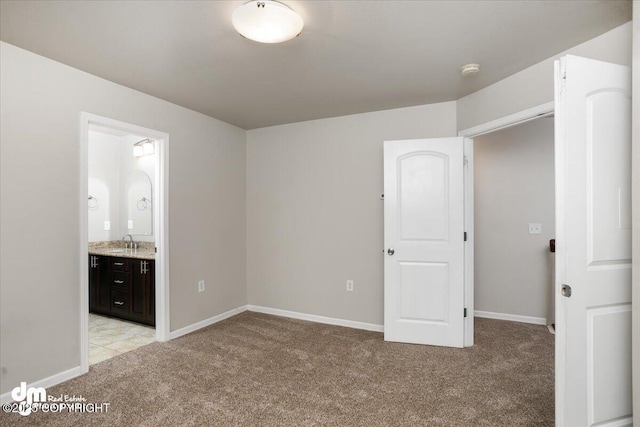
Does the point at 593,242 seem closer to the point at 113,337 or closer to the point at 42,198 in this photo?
the point at 42,198

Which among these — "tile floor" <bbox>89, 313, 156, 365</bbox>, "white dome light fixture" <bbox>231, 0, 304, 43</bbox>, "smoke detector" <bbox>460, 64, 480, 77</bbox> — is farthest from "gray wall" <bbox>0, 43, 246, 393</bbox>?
"smoke detector" <bbox>460, 64, 480, 77</bbox>

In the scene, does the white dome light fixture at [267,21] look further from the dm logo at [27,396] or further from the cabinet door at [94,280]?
the cabinet door at [94,280]

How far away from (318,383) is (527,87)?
109 inches

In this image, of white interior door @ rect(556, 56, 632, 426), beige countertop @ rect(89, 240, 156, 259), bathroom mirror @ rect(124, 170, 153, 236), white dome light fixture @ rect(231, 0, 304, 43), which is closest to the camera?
white interior door @ rect(556, 56, 632, 426)

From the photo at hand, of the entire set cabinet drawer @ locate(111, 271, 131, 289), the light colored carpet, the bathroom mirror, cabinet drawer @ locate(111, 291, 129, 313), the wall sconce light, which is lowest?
the light colored carpet

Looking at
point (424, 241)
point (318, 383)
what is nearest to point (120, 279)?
point (318, 383)

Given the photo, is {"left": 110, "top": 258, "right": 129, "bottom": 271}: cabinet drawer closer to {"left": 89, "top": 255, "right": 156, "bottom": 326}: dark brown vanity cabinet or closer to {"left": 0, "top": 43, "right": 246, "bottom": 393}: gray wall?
{"left": 89, "top": 255, "right": 156, "bottom": 326}: dark brown vanity cabinet

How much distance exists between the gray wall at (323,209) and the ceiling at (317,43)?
63 centimetres

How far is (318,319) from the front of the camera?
415 centimetres

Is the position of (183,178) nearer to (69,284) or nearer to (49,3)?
(69,284)

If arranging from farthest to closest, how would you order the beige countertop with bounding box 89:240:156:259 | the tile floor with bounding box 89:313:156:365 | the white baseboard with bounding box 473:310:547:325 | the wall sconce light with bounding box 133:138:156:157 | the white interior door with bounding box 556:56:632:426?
the wall sconce light with bounding box 133:138:156:157, the beige countertop with bounding box 89:240:156:259, the white baseboard with bounding box 473:310:547:325, the tile floor with bounding box 89:313:156:365, the white interior door with bounding box 556:56:632:426

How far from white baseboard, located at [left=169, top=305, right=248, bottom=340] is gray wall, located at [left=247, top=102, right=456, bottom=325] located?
245mm

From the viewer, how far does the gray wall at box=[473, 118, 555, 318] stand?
402 cm

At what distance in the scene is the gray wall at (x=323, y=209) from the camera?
3844mm
